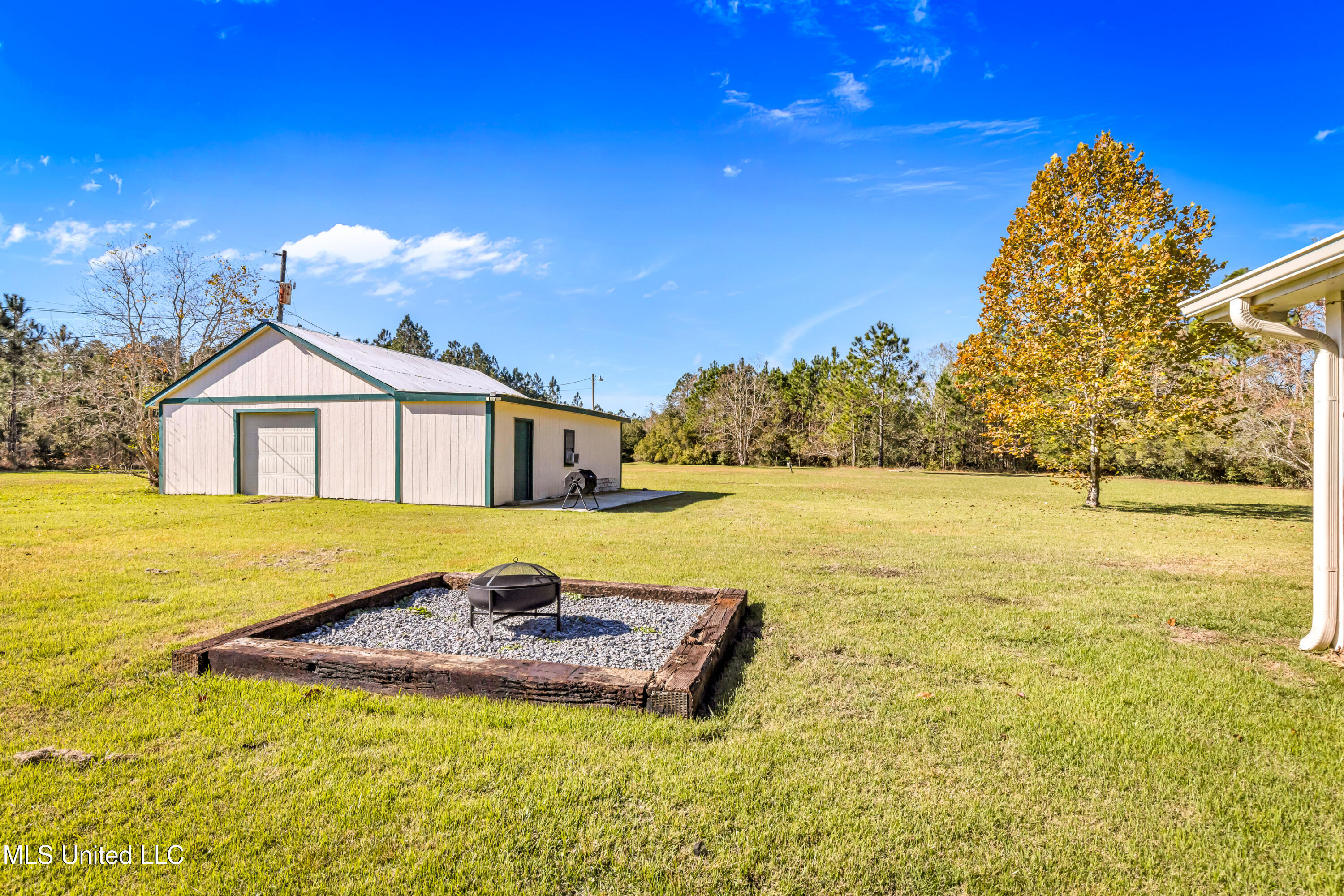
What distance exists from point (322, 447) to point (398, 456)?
230 cm

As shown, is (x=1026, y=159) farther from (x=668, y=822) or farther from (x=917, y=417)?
(x=917, y=417)

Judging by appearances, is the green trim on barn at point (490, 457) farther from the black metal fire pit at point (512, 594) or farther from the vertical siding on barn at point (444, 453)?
the black metal fire pit at point (512, 594)

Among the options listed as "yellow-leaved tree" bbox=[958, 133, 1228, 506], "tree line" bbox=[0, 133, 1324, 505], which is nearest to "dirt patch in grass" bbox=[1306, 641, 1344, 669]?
"tree line" bbox=[0, 133, 1324, 505]

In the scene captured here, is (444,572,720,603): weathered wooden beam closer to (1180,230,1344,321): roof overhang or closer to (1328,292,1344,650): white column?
(1328,292,1344,650): white column

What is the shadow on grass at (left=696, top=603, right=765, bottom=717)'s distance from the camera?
10.4ft

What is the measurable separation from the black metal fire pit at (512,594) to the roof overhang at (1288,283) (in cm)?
539

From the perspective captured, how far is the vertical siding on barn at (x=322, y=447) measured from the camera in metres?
14.4

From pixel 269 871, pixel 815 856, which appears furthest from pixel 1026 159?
pixel 269 871

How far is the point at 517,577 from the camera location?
451 cm

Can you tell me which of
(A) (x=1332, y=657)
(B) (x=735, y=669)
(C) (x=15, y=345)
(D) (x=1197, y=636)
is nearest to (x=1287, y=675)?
(A) (x=1332, y=657)

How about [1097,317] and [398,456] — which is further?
[1097,317]

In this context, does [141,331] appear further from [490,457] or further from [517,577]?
[517,577]

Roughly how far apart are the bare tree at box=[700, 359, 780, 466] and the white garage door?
32.4 m

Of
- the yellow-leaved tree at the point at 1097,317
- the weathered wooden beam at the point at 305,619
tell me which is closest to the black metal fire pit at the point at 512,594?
the weathered wooden beam at the point at 305,619
